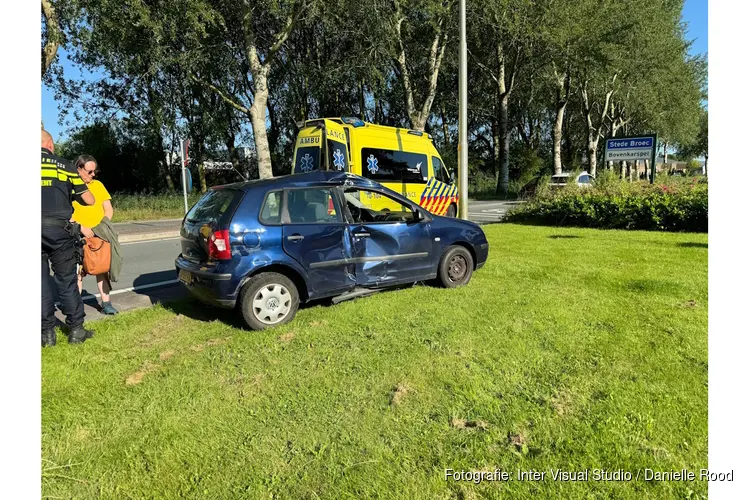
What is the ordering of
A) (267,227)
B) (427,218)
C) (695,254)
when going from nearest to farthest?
(267,227) → (427,218) → (695,254)

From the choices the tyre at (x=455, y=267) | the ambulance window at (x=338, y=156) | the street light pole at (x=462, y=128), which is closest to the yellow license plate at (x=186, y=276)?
the tyre at (x=455, y=267)

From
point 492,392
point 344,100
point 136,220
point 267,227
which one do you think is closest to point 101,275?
point 267,227

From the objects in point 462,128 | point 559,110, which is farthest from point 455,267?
point 559,110

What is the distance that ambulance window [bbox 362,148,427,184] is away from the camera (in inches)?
396

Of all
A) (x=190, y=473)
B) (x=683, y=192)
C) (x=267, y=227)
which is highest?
(x=683, y=192)

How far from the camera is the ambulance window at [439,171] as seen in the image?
1179 cm

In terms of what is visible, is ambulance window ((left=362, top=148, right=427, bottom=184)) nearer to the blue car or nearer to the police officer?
the blue car

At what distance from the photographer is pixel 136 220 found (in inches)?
726

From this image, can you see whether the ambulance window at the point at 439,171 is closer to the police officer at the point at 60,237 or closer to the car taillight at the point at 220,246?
the car taillight at the point at 220,246

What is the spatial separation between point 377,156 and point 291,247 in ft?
19.8

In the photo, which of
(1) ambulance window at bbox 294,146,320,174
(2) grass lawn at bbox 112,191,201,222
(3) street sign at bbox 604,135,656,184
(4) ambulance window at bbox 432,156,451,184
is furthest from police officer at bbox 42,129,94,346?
(3) street sign at bbox 604,135,656,184

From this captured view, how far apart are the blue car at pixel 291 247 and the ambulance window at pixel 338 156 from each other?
14.2ft

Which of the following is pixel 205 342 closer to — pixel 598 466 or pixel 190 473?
pixel 190 473

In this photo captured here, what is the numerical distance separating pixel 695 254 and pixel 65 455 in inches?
365
